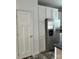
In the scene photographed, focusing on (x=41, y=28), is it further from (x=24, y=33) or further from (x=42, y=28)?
(x=24, y=33)

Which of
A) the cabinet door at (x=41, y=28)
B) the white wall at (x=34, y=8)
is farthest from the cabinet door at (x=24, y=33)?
the cabinet door at (x=41, y=28)

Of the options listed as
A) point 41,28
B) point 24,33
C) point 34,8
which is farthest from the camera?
point 41,28

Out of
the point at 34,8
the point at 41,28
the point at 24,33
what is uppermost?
the point at 34,8

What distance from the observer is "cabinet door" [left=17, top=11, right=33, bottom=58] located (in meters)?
3.86

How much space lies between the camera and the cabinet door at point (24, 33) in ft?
12.7

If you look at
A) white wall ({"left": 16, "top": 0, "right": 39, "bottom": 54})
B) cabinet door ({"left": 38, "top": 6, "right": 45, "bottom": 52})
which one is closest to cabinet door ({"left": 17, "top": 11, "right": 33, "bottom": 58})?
white wall ({"left": 16, "top": 0, "right": 39, "bottom": 54})

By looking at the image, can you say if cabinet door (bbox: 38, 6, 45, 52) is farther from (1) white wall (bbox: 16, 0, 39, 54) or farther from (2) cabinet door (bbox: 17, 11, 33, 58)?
(2) cabinet door (bbox: 17, 11, 33, 58)

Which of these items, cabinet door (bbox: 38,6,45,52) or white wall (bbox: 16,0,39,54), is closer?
white wall (bbox: 16,0,39,54)

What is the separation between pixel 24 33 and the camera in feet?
13.3

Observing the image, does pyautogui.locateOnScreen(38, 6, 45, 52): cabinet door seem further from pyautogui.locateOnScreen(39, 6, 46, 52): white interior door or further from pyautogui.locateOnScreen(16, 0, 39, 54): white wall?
pyautogui.locateOnScreen(16, 0, 39, 54): white wall

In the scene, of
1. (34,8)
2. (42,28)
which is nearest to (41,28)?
(42,28)
